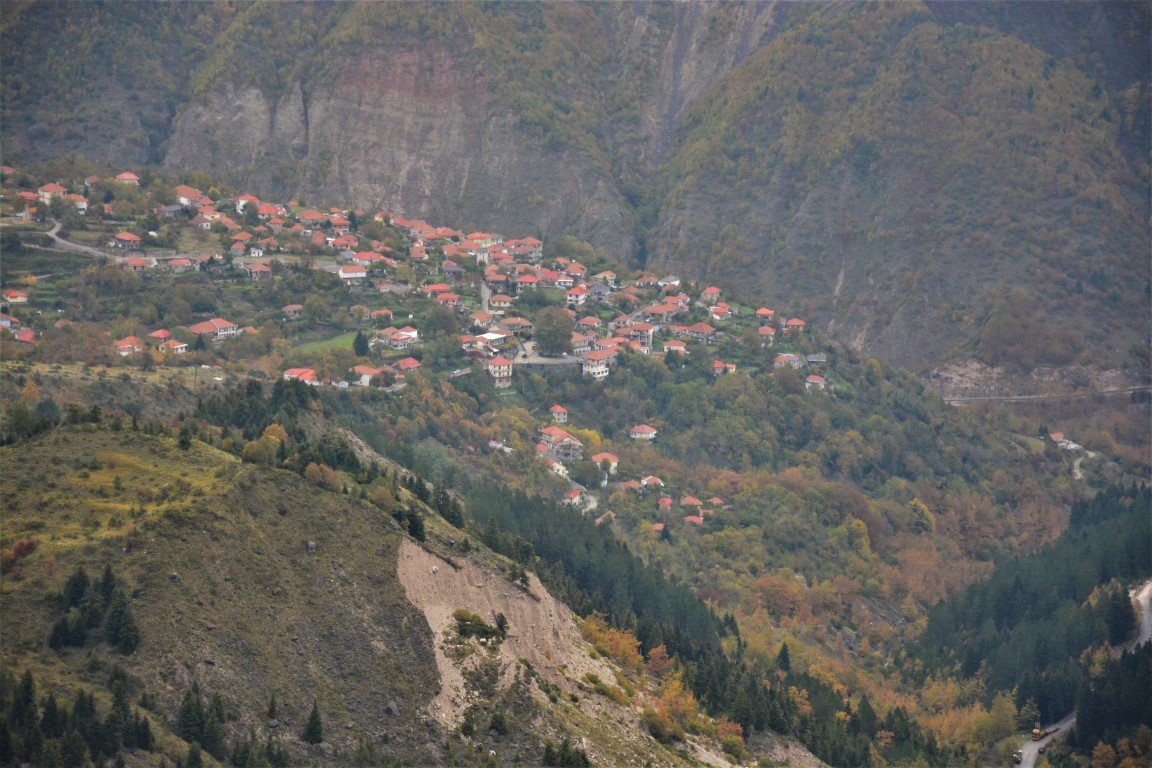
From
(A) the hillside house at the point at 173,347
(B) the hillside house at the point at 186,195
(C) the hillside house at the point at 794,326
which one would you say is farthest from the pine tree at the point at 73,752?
(C) the hillside house at the point at 794,326

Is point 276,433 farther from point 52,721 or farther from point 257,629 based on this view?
point 52,721

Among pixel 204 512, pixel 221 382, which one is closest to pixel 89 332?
pixel 221 382

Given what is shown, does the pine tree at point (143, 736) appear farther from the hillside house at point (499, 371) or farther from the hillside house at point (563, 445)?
the hillside house at point (499, 371)

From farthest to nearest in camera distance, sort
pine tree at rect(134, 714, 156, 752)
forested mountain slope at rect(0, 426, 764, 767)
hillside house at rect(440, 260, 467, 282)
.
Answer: hillside house at rect(440, 260, 467, 282) < forested mountain slope at rect(0, 426, 764, 767) < pine tree at rect(134, 714, 156, 752)

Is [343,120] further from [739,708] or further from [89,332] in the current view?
[739,708]

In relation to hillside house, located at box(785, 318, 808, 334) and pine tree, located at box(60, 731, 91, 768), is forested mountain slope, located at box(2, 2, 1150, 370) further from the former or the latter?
pine tree, located at box(60, 731, 91, 768)

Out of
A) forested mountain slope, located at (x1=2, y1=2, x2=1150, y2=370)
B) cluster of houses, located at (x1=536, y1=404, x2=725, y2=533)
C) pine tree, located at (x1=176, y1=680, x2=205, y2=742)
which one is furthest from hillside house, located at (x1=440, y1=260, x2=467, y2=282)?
pine tree, located at (x1=176, y1=680, x2=205, y2=742)
